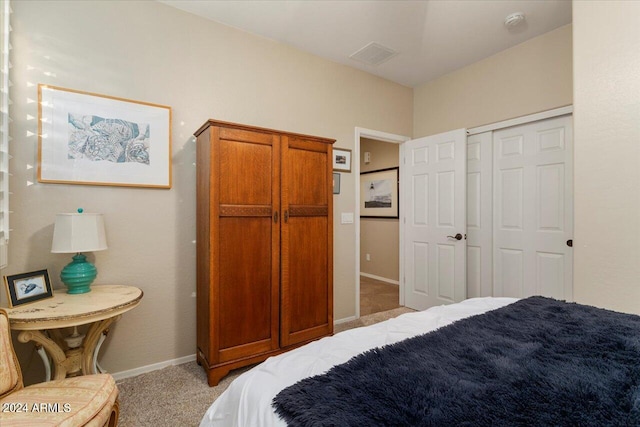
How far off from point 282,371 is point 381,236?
15.4 feet

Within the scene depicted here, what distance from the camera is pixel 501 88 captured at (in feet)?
10.7

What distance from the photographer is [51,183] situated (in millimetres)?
2070

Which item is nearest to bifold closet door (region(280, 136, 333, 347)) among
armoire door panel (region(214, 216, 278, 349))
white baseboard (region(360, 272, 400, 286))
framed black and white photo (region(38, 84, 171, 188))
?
armoire door panel (region(214, 216, 278, 349))

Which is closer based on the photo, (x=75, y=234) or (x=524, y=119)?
(x=75, y=234)

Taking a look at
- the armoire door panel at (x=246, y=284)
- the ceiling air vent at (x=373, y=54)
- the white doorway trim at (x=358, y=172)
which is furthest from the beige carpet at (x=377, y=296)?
the ceiling air vent at (x=373, y=54)

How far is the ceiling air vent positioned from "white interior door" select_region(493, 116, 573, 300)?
144 centimetres

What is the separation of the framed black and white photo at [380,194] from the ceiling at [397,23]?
7.42 feet

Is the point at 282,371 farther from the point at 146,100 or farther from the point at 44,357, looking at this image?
the point at 146,100

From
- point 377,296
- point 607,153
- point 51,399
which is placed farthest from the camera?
point 377,296

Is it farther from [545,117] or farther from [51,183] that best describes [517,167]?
[51,183]

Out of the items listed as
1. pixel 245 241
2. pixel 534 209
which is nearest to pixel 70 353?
pixel 245 241

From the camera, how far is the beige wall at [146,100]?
6.59ft

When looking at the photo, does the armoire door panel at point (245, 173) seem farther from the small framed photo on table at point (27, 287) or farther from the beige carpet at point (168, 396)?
the beige carpet at point (168, 396)

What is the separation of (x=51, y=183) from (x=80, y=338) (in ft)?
3.39
